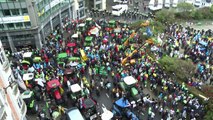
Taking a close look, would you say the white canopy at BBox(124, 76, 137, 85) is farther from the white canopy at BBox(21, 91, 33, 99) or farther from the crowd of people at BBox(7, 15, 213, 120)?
the white canopy at BBox(21, 91, 33, 99)

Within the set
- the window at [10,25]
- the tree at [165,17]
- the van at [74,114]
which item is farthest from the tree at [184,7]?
the van at [74,114]

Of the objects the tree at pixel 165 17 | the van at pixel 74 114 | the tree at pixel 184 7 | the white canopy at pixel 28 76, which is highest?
the tree at pixel 184 7

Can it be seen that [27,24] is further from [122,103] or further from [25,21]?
[122,103]

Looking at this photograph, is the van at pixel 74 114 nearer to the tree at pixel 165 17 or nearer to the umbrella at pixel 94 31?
the umbrella at pixel 94 31

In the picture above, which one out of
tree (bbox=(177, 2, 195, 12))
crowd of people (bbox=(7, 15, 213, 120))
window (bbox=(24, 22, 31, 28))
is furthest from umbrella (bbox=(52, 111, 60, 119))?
tree (bbox=(177, 2, 195, 12))

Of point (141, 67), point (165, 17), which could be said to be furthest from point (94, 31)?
point (165, 17)

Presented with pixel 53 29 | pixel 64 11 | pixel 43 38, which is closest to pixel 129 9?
pixel 64 11
